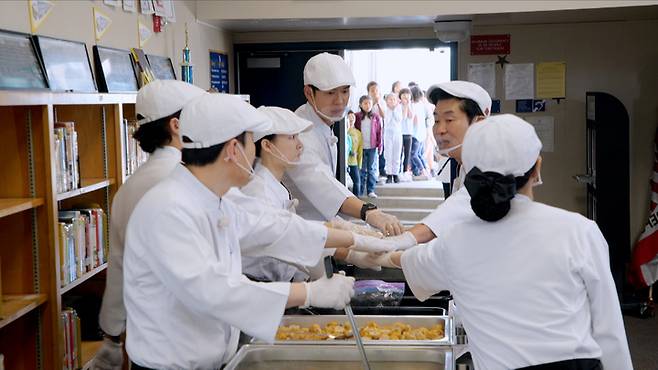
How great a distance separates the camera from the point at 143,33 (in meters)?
4.60

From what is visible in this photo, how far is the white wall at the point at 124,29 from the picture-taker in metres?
3.28

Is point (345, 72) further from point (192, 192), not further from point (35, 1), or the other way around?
point (192, 192)

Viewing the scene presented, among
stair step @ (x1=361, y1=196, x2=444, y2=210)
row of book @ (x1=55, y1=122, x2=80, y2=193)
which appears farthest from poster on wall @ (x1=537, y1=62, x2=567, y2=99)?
row of book @ (x1=55, y1=122, x2=80, y2=193)

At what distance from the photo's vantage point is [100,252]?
3.59 m

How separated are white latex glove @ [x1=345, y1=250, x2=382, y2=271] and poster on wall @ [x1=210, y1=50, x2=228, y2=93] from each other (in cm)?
332

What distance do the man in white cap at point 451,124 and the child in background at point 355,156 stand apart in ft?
20.8

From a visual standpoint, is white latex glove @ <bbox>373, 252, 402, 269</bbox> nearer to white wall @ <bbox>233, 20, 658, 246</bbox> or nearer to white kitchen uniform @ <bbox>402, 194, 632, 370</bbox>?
white kitchen uniform @ <bbox>402, 194, 632, 370</bbox>

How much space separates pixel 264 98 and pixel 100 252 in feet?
11.3

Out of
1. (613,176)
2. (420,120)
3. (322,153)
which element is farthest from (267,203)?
(420,120)

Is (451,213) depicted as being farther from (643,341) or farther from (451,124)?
(643,341)

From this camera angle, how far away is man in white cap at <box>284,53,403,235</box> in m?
3.48

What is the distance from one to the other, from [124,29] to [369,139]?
5.51 m

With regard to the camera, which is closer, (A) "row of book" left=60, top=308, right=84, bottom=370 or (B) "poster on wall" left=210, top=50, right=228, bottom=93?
(A) "row of book" left=60, top=308, right=84, bottom=370

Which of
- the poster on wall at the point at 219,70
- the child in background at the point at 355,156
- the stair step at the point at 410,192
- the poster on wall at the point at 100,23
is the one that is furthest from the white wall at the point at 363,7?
the stair step at the point at 410,192
